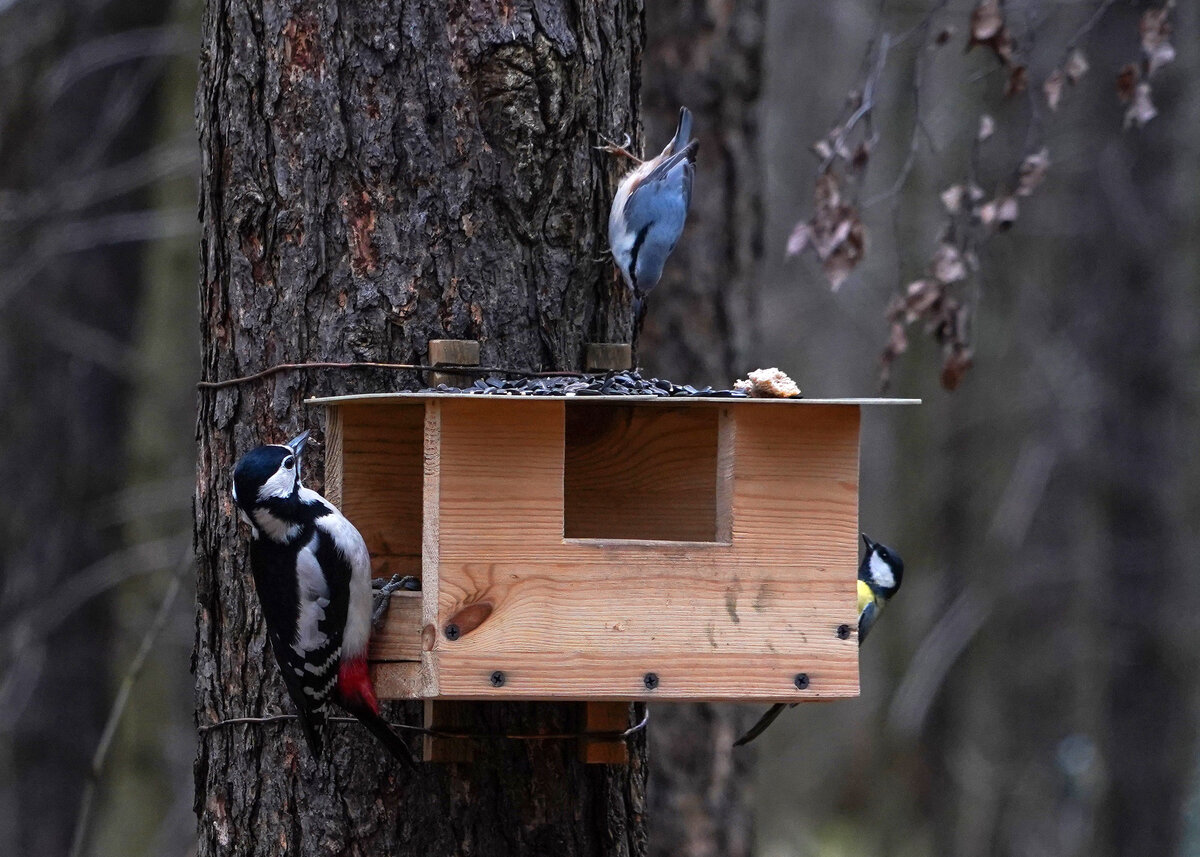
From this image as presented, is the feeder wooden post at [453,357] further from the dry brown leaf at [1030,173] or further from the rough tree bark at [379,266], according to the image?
the dry brown leaf at [1030,173]

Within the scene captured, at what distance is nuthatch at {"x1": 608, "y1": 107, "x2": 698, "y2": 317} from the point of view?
3.96m

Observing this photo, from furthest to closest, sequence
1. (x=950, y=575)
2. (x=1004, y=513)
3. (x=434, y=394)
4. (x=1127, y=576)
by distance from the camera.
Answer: (x=950, y=575)
(x=1004, y=513)
(x=1127, y=576)
(x=434, y=394)

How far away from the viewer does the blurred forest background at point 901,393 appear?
7.02 m

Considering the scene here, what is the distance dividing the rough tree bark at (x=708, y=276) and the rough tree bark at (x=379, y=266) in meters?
2.81

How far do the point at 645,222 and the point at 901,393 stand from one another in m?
7.95

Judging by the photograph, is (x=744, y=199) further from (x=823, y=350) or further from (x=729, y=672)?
(x=823, y=350)

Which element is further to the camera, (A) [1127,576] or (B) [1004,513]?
(B) [1004,513]

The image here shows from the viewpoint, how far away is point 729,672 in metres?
3.34

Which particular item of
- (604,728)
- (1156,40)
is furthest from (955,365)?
Answer: (604,728)

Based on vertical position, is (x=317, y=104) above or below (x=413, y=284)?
above

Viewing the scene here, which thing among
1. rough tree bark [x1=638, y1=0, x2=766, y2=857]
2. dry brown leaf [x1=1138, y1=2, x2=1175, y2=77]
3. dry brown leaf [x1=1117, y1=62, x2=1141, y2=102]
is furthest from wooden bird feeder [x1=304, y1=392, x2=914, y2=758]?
rough tree bark [x1=638, y1=0, x2=766, y2=857]

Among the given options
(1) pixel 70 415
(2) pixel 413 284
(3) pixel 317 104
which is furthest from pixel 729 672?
(1) pixel 70 415

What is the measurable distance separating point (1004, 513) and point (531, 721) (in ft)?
25.1

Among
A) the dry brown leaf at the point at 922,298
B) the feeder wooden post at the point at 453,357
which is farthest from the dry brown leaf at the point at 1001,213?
the feeder wooden post at the point at 453,357
